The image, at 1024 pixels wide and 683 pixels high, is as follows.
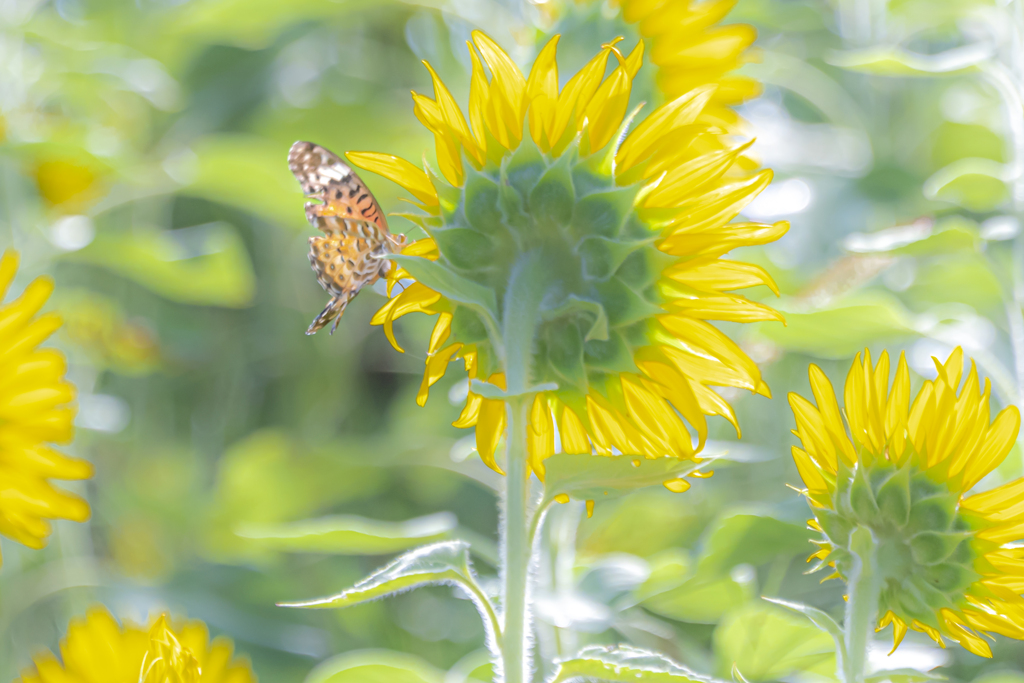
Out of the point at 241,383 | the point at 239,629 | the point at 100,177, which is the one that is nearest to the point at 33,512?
the point at 239,629

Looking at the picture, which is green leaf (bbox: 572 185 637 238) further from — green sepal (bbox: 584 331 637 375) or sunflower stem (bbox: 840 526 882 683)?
sunflower stem (bbox: 840 526 882 683)

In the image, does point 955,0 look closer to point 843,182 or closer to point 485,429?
point 843,182

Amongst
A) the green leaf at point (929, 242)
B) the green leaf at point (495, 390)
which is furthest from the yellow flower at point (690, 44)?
the green leaf at point (495, 390)

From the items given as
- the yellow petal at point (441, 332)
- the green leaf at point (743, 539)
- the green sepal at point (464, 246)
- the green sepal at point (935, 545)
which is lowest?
the green leaf at point (743, 539)

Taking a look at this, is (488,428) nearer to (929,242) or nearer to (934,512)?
(934,512)

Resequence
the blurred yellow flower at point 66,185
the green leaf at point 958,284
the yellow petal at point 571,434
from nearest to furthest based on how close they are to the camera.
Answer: the yellow petal at point 571,434
the green leaf at point 958,284
the blurred yellow flower at point 66,185

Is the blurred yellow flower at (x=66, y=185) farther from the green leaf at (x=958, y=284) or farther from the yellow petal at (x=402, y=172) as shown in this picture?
the green leaf at (x=958, y=284)
